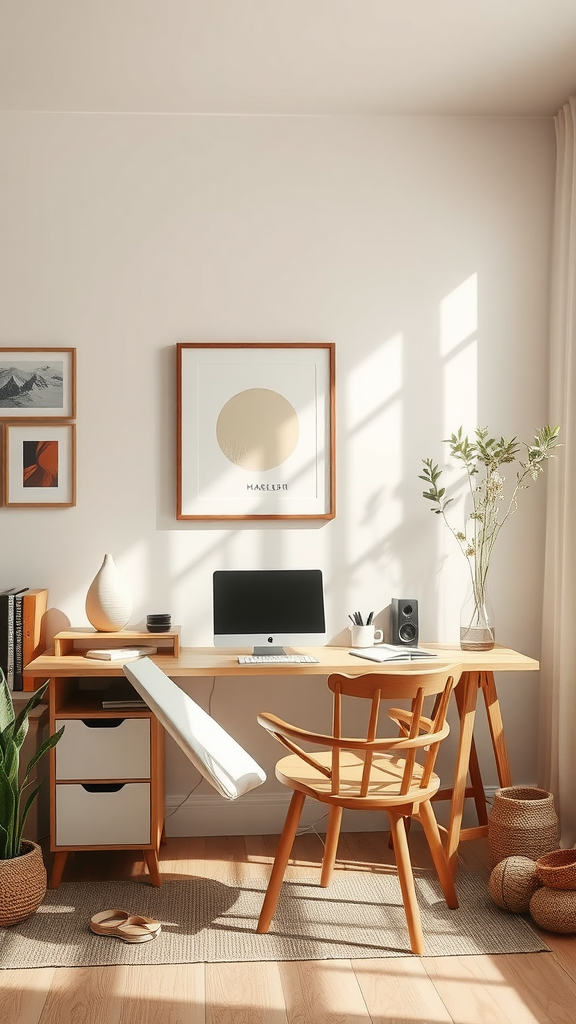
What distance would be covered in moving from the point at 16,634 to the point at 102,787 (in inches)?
25.7

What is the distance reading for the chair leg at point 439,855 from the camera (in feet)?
9.17

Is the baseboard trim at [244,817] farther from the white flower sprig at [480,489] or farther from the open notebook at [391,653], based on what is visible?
the white flower sprig at [480,489]

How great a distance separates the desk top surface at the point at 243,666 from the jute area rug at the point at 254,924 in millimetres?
737

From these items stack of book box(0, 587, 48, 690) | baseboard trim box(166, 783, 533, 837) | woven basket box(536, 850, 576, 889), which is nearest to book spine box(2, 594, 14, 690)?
stack of book box(0, 587, 48, 690)

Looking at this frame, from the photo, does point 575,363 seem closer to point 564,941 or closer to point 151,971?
point 564,941

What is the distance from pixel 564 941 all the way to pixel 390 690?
962 millimetres

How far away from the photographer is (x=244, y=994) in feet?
7.68

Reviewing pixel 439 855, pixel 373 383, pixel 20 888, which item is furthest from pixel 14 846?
pixel 373 383

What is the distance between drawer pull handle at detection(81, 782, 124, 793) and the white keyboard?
2.01ft

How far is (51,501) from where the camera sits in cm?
350

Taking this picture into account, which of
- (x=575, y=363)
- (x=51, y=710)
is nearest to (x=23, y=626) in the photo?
(x=51, y=710)

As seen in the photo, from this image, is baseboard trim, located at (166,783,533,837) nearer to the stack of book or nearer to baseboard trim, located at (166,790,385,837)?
baseboard trim, located at (166,790,385,837)

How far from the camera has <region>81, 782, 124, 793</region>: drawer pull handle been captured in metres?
3.04

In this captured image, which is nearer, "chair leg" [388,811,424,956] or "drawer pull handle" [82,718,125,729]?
"chair leg" [388,811,424,956]
